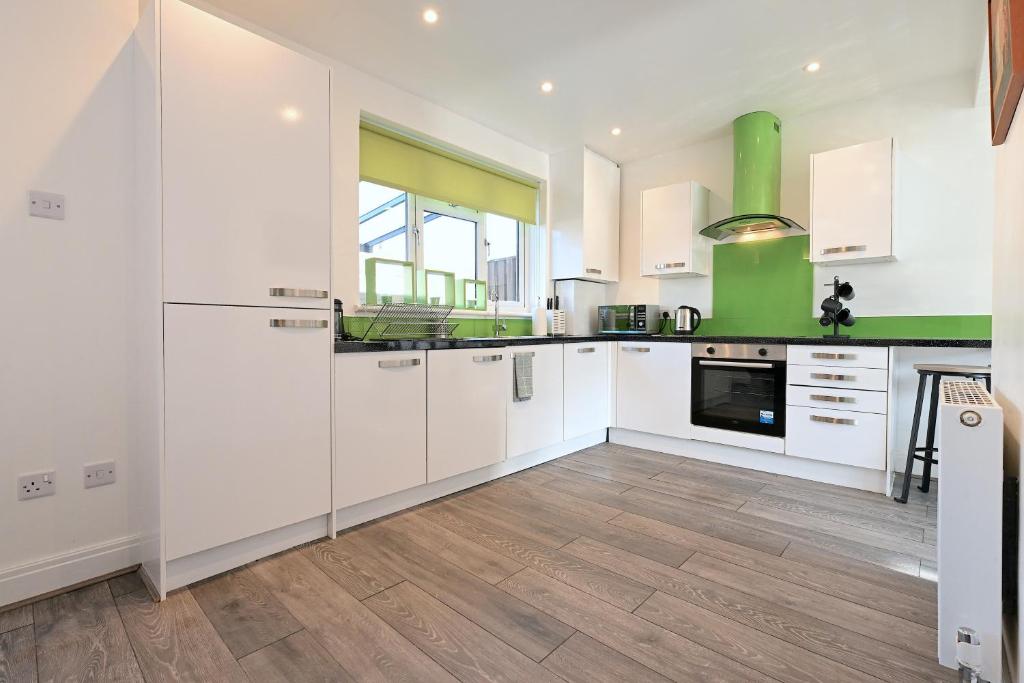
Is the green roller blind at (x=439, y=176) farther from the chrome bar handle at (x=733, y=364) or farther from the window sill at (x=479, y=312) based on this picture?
the chrome bar handle at (x=733, y=364)

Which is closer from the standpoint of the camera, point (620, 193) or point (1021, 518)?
point (1021, 518)

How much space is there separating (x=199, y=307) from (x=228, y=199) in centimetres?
41

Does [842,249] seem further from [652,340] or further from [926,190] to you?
[652,340]

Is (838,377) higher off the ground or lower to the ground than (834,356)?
lower

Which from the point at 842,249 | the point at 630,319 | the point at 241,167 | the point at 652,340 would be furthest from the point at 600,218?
the point at 241,167

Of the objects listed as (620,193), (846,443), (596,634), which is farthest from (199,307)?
(620,193)

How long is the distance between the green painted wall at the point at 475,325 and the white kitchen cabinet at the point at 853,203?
208 centimetres

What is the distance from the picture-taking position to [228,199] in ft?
5.78

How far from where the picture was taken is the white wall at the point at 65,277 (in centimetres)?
165

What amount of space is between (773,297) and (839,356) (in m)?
0.84

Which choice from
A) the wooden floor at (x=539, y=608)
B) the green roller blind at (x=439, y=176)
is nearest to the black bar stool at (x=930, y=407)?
the wooden floor at (x=539, y=608)

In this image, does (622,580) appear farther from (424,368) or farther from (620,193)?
(620,193)

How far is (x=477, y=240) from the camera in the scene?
12.5 feet

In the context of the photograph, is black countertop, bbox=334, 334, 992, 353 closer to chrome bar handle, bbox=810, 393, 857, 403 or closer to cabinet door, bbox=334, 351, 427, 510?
cabinet door, bbox=334, 351, 427, 510
